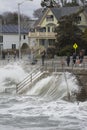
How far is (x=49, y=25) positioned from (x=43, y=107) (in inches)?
2417

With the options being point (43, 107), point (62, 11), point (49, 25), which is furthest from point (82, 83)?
point (62, 11)

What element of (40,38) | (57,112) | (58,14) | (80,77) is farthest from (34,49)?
(57,112)

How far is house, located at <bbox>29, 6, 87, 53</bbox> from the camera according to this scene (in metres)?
90.6

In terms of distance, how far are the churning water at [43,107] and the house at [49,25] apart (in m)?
42.3

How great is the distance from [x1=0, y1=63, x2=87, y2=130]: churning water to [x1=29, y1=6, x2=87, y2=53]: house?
4228 centimetres

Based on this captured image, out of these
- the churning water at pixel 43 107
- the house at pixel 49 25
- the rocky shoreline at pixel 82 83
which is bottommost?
the churning water at pixel 43 107

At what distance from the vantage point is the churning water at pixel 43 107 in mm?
28344

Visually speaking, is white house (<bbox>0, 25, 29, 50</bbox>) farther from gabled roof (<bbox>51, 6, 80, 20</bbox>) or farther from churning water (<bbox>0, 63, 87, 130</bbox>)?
churning water (<bbox>0, 63, 87, 130</bbox>)

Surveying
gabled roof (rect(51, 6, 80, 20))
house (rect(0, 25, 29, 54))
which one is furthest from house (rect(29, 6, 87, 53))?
house (rect(0, 25, 29, 54))

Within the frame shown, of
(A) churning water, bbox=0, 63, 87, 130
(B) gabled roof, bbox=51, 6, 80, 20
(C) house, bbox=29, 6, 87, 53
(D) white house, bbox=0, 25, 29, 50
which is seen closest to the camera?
(A) churning water, bbox=0, 63, 87, 130

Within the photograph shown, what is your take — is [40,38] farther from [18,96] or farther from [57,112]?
[57,112]

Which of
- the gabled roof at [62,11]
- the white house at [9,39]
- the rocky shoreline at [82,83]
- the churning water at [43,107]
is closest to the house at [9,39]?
the white house at [9,39]

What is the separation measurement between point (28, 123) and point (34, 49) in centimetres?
6190

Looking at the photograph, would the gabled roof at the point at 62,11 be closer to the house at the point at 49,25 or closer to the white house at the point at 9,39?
the house at the point at 49,25
